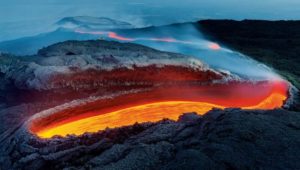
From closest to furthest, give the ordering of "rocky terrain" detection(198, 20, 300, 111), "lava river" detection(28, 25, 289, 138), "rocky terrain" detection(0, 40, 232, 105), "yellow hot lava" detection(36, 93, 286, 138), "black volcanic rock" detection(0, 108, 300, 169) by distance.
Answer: "black volcanic rock" detection(0, 108, 300, 169), "yellow hot lava" detection(36, 93, 286, 138), "lava river" detection(28, 25, 289, 138), "rocky terrain" detection(0, 40, 232, 105), "rocky terrain" detection(198, 20, 300, 111)

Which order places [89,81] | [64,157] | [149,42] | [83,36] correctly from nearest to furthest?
[64,157]
[89,81]
[149,42]
[83,36]

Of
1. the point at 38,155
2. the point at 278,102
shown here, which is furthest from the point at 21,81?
the point at 278,102

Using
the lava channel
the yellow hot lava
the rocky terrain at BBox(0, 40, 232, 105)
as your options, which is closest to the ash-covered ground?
the rocky terrain at BBox(0, 40, 232, 105)

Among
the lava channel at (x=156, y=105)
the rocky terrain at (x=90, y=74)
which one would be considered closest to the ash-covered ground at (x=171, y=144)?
the rocky terrain at (x=90, y=74)

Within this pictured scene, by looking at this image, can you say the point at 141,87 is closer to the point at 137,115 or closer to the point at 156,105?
the point at 156,105

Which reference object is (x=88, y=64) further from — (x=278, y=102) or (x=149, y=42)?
(x=149, y=42)

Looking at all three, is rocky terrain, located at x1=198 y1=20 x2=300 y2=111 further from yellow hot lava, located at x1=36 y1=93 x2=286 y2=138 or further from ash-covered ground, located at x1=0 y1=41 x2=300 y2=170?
ash-covered ground, located at x1=0 y1=41 x2=300 y2=170

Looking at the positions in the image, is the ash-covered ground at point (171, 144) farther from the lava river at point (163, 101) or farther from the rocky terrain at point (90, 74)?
the lava river at point (163, 101)
